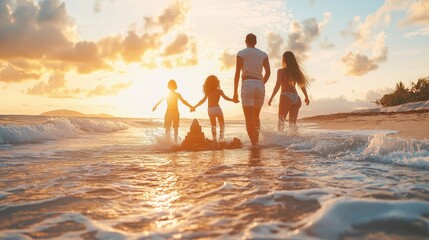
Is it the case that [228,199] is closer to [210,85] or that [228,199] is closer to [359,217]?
[359,217]

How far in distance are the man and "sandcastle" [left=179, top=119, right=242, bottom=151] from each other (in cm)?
57

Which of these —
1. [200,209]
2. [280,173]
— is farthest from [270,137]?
[200,209]

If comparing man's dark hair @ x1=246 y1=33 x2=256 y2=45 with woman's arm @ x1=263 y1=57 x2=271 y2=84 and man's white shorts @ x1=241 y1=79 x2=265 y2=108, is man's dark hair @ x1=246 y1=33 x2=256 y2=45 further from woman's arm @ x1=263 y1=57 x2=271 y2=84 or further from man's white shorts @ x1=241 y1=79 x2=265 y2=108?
man's white shorts @ x1=241 y1=79 x2=265 y2=108

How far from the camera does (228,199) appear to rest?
3.03 m

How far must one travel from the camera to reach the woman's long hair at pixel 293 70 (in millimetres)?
9094

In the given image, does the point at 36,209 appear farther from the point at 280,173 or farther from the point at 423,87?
the point at 423,87

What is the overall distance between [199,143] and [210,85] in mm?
2552

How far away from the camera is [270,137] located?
9.50m

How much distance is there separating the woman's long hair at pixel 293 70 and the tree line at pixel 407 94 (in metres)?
34.6

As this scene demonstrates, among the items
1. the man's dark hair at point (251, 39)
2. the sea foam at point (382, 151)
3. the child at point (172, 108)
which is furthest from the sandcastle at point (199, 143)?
the child at point (172, 108)

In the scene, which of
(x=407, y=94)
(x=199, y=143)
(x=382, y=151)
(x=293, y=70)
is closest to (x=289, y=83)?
(x=293, y=70)

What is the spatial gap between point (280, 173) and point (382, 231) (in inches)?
82.8

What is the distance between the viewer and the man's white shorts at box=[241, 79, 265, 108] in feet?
26.8

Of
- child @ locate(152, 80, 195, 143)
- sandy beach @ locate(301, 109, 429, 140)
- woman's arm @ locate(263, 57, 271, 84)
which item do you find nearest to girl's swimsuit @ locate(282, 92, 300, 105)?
woman's arm @ locate(263, 57, 271, 84)
